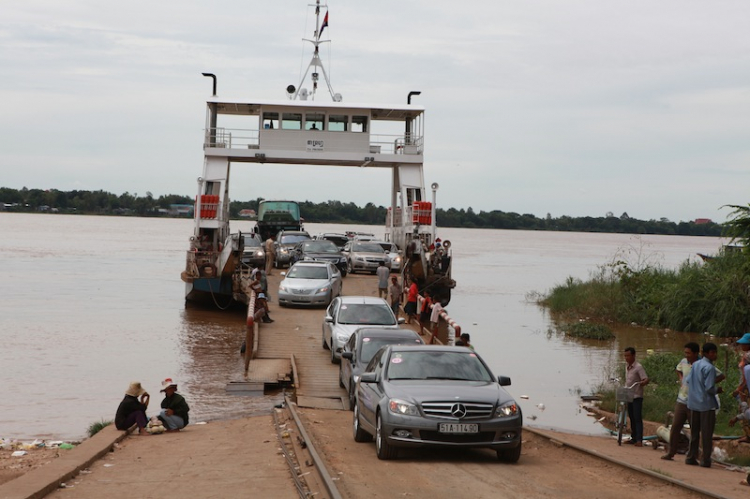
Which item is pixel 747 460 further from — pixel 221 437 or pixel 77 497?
pixel 77 497

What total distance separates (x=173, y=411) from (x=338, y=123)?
21.1m

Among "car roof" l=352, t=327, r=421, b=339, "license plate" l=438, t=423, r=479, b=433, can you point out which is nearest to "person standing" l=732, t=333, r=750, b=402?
"license plate" l=438, t=423, r=479, b=433

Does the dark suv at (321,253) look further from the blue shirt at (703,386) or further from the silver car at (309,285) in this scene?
Result: the blue shirt at (703,386)

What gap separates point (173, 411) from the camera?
46.5 ft

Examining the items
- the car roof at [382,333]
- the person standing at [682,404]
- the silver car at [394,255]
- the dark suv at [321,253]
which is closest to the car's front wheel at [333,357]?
the car roof at [382,333]

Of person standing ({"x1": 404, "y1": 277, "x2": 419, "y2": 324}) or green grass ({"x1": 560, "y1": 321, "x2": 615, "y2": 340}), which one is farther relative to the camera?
green grass ({"x1": 560, "y1": 321, "x2": 615, "y2": 340})

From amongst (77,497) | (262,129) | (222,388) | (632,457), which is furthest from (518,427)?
(262,129)

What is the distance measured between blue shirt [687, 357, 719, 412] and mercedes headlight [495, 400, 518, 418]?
83.8 inches

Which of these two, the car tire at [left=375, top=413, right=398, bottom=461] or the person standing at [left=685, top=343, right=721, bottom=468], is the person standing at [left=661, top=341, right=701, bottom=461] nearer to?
the person standing at [left=685, top=343, right=721, bottom=468]

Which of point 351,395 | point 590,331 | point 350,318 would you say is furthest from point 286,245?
point 351,395

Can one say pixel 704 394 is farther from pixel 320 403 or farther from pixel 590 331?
pixel 590 331

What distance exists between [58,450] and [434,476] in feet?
20.1

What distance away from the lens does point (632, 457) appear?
11.8m

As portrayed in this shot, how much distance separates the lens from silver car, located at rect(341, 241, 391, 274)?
35.9 metres
